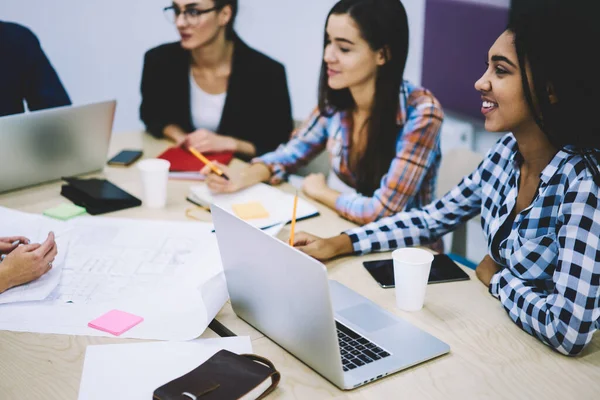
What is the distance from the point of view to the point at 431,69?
115 inches

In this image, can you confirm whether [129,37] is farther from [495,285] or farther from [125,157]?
[495,285]

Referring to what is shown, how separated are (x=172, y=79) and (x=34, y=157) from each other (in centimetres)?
91

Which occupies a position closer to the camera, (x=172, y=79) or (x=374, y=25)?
(x=374, y=25)

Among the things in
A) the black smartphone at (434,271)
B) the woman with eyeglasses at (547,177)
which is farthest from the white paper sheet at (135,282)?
the woman with eyeglasses at (547,177)

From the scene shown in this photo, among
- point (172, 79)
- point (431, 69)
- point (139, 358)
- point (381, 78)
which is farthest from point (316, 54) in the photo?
point (139, 358)

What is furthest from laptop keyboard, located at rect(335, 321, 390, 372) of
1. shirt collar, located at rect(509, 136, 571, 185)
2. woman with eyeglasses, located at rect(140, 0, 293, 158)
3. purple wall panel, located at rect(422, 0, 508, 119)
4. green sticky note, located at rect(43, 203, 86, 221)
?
purple wall panel, located at rect(422, 0, 508, 119)

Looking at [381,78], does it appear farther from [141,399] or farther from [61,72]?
[61,72]

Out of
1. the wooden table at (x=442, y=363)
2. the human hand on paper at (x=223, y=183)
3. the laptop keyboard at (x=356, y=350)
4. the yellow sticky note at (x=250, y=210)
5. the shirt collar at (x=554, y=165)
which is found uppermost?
the shirt collar at (x=554, y=165)

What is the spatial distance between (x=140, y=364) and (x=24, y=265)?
1.32ft

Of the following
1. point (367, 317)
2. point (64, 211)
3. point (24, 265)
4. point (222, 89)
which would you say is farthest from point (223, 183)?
point (222, 89)

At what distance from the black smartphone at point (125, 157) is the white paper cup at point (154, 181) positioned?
14.2 inches

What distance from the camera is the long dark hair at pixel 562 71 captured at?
4.19ft

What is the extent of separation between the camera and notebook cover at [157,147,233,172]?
2127mm

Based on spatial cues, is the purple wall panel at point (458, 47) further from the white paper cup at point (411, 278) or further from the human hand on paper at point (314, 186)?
the white paper cup at point (411, 278)
